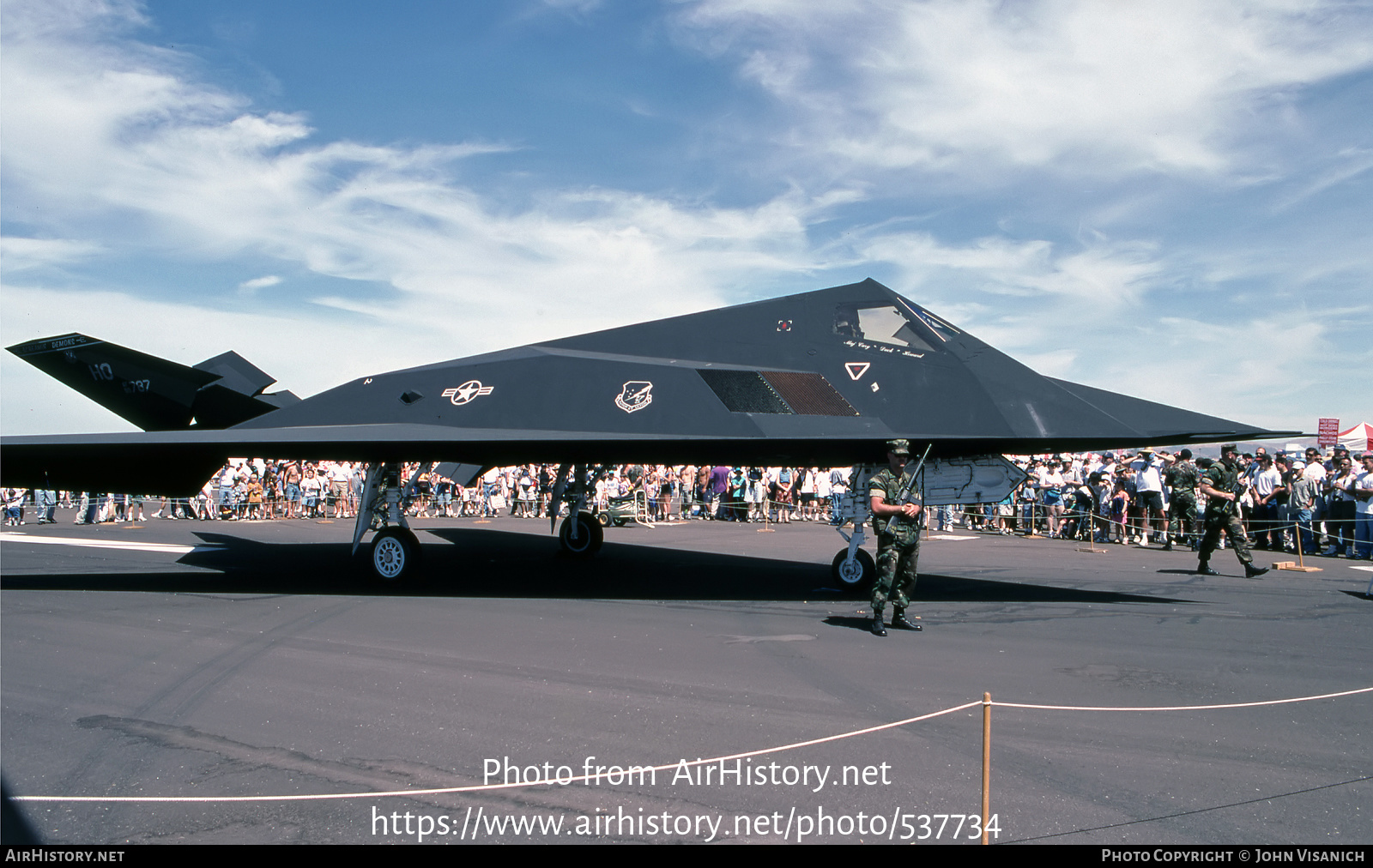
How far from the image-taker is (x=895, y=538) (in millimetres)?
8383

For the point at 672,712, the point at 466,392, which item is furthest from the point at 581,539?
the point at 672,712

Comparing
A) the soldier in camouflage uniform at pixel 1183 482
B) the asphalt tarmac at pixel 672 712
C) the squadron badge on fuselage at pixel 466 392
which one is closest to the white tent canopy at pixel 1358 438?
the soldier in camouflage uniform at pixel 1183 482

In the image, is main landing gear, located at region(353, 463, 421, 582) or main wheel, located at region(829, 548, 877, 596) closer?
main wheel, located at region(829, 548, 877, 596)

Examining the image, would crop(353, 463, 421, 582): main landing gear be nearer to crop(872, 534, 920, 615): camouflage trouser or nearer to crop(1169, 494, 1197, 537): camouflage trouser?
crop(872, 534, 920, 615): camouflage trouser

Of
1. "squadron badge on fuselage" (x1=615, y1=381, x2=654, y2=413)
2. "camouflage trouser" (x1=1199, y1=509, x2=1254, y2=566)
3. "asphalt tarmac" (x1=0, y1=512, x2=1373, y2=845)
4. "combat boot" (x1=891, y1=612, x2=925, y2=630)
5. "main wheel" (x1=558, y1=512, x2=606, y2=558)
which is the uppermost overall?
"squadron badge on fuselage" (x1=615, y1=381, x2=654, y2=413)

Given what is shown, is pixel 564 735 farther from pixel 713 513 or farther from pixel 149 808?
pixel 713 513

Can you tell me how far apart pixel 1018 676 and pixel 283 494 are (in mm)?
27334

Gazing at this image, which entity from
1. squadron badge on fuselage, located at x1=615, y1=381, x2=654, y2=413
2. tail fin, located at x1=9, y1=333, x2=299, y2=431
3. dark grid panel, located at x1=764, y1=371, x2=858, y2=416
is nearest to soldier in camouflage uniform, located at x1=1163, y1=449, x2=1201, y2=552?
Result: dark grid panel, located at x1=764, y1=371, x2=858, y2=416

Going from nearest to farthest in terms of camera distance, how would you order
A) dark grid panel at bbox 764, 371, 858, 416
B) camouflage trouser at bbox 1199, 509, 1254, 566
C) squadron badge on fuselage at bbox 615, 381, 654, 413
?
1. dark grid panel at bbox 764, 371, 858, 416
2. squadron badge on fuselage at bbox 615, 381, 654, 413
3. camouflage trouser at bbox 1199, 509, 1254, 566

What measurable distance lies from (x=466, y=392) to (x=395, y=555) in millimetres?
2310

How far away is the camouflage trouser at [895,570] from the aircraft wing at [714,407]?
153 cm

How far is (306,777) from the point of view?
4.40 meters

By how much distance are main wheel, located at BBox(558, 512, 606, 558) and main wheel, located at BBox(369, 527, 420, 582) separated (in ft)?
12.7

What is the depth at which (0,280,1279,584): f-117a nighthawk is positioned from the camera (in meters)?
9.65
